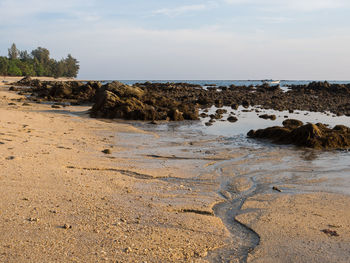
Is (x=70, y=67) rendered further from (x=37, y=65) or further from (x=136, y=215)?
(x=136, y=215)

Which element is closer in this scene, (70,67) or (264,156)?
(264,156)

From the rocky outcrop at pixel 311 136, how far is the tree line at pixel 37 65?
3776 inches

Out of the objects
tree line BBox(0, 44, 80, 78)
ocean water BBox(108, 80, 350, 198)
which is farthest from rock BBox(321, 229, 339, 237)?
tree line BBox(0, 44, 80, 78)

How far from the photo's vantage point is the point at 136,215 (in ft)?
12.8

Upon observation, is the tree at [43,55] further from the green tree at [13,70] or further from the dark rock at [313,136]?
the dark rock at [313,136]

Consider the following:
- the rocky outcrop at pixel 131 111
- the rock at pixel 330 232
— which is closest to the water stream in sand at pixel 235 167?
the rock at pixel 330 232

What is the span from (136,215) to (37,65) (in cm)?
12402

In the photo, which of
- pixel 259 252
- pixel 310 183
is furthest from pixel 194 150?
pixel 259 252

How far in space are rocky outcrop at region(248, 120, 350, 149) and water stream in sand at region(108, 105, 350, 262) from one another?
56 cm

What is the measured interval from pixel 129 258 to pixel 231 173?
4.13 meters

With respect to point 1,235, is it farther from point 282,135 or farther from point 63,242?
point 282,135

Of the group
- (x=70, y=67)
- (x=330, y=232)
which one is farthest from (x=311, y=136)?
(x=70, y=67)

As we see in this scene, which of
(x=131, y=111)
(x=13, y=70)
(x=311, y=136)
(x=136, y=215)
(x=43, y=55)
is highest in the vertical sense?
(x=43, y=55)

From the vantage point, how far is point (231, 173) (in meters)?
6.66
